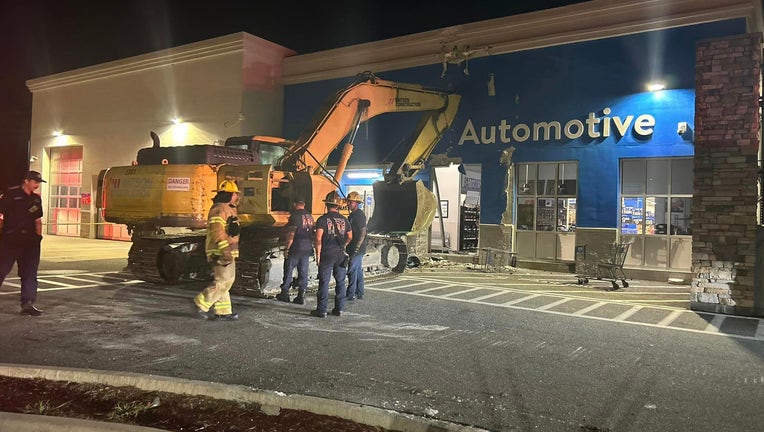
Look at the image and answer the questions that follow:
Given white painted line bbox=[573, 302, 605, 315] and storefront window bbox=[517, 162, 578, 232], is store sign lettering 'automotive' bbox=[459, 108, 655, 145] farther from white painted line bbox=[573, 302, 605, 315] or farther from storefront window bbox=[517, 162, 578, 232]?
white painted line bbox=[573, 302, 605, 315]

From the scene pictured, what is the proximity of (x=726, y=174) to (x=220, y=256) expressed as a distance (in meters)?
8.35

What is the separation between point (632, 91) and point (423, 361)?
11.5m

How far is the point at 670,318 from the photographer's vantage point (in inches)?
353

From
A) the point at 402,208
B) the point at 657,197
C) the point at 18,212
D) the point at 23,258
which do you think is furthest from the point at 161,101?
the point at 657,197

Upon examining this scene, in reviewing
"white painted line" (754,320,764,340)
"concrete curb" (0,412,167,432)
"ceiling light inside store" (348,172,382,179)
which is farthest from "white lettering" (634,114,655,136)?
"concrete curb" (0,412,167,432)

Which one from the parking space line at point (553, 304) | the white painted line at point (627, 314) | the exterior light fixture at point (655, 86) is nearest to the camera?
the white painted line at point (627, 314)

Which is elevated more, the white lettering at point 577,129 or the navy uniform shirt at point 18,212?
the white lettering at point 577,129

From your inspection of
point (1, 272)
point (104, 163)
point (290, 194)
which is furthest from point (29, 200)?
point (104, 163)

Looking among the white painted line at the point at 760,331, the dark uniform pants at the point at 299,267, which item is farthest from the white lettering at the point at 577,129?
the dark uniform pants at the point at 299,267

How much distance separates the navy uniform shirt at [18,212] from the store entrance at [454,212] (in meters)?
12.1

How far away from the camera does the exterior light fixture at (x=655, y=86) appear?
46.0 ft

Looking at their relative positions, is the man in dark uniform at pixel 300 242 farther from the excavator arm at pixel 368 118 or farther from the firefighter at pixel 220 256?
the excavator arm at pixel 368 118

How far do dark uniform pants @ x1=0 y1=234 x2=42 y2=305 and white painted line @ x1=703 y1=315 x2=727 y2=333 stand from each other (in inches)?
386

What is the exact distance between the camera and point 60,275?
12.5 m
